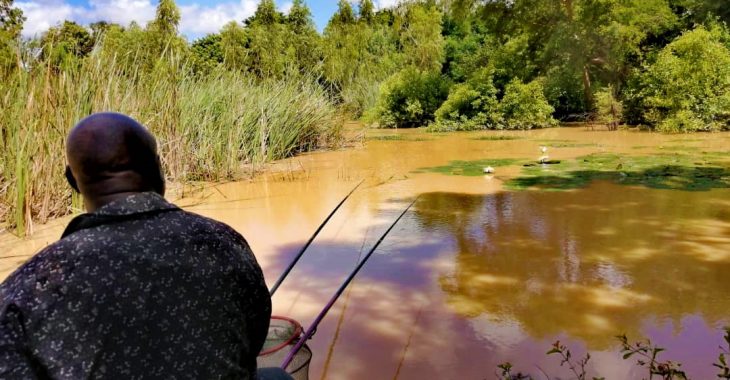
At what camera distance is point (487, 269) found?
404 centimetres

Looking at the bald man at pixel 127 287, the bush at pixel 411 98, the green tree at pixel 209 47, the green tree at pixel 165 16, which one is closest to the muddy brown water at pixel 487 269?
the bald man at pixel 127 287

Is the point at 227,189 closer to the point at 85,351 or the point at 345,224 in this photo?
the point at 345,224

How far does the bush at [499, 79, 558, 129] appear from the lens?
53.0 ft

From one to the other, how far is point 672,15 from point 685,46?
3.23 meters

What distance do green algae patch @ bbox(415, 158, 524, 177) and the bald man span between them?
7.22 metres

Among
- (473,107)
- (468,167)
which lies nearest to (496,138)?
(473,107)

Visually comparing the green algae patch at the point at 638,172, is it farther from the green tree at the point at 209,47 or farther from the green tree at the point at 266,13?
the green tree at the point at 209,47

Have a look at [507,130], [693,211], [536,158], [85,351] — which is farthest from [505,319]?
[507,130]

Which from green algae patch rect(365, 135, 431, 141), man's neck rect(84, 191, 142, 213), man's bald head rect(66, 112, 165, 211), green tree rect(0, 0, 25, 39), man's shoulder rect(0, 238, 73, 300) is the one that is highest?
green tree rect(0, 0, 25, 39)

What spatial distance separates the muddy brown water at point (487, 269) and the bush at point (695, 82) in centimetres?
783

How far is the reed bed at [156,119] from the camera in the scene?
16.0 feet

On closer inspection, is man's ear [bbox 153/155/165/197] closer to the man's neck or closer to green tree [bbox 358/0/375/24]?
the man's neck

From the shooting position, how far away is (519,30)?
18109 mm

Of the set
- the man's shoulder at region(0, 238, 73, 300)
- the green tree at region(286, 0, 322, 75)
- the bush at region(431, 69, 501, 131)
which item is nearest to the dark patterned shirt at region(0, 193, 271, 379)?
the man's shoulder at region(0, 238, 73, 300)
